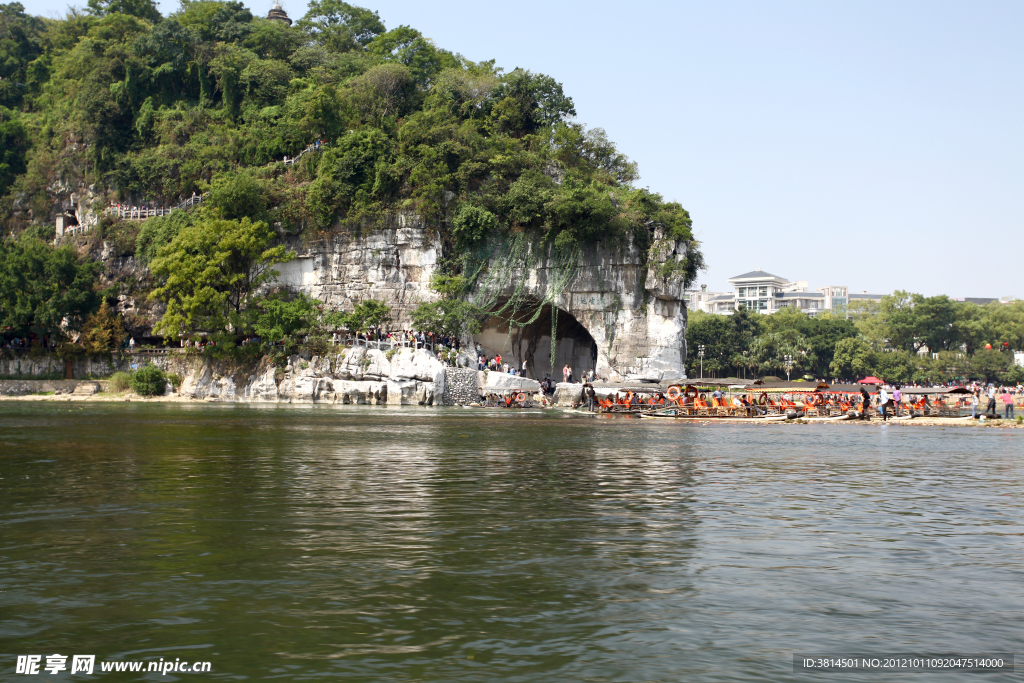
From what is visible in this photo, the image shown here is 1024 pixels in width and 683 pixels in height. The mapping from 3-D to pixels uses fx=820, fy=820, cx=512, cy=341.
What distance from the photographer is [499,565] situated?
7676mm

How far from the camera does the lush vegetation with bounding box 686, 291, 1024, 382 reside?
83188 millimetres

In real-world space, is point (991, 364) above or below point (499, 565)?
above

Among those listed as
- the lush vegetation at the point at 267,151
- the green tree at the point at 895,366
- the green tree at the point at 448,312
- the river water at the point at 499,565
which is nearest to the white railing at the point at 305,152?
the lush vegetation at the point at 267,151

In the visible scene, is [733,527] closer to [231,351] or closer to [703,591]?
[703,591]

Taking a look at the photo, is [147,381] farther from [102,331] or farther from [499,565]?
[499,565]

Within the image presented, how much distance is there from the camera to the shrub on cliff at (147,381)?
46.2 metres

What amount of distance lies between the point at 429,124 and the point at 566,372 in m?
17.2

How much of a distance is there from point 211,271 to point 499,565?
40.6m

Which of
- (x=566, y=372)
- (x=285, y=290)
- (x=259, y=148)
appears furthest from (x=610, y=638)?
(x=259, y=148)

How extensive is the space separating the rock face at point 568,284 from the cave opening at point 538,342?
2.08 m

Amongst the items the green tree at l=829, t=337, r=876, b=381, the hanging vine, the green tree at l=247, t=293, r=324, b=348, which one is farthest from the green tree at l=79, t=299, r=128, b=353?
the green tree at l=829, t=337, r=876, b=381

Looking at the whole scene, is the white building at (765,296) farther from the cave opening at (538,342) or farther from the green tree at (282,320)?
the green tree at (282,320)

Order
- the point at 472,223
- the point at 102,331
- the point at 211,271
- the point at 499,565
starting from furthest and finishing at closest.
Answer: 1. the point at 102,331
2. the point at 472,223
3. the point at 211,271
4. the point at 499,565

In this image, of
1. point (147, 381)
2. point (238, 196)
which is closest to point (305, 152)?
point (238, 196)
